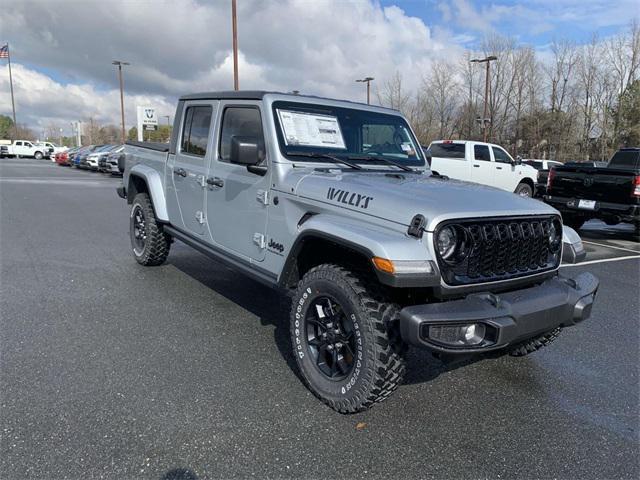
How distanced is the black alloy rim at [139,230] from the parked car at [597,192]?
7.52 m

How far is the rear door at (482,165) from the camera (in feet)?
48.2

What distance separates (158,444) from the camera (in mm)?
2518

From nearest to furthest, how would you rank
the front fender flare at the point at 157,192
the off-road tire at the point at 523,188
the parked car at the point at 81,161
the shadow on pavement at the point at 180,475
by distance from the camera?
1. the shadow on pavement at the point at 180,475
2. the front fender flare at the point at 157,192
3. the off-road tire at the point at 523,188
4. the parked car at the point at 81,161

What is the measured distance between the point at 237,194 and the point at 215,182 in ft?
1.30

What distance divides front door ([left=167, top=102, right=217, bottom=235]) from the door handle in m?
0.13

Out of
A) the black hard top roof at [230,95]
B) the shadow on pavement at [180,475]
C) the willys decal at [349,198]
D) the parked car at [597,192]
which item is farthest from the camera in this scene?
the parked car at [597,192]

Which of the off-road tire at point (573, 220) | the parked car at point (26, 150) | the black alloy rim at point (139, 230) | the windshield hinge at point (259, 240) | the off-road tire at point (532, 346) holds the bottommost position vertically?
the off-road tire at point (532, 346)

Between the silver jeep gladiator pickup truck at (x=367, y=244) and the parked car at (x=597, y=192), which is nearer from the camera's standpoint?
the silver jeep gladiator pickup truck at (x=367, y=244)

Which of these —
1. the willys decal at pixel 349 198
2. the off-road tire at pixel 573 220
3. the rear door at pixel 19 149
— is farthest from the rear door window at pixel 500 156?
the rear door at pixel 19 149

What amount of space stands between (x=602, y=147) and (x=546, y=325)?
46.6m

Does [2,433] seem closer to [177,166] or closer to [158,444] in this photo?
[158,444]

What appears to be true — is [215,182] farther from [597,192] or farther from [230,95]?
[597,192]

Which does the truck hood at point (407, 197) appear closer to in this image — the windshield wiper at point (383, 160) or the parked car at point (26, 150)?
the windshield wiper at point (383, 160)

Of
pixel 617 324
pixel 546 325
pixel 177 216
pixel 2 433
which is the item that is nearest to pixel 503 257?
pixel 546 325
